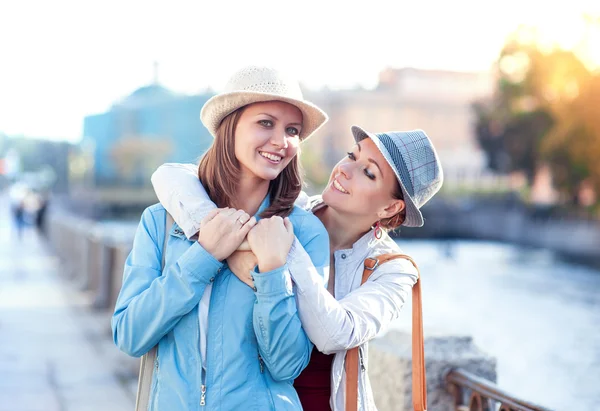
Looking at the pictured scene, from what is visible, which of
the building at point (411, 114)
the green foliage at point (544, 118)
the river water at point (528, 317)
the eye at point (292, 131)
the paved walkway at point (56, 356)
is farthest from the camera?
the building at point (411, 114)

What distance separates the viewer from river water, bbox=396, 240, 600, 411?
11000 millimetres

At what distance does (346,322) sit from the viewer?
2.14m

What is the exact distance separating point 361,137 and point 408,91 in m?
77.1

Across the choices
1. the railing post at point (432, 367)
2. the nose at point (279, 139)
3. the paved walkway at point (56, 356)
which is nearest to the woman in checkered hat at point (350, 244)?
the nose at point (279, 139)

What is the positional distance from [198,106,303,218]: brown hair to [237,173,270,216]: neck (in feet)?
0.06

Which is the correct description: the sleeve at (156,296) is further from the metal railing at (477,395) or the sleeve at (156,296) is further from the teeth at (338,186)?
the metal railing at (477,395)

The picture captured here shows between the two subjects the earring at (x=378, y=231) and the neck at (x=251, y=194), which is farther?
the earring at (x=378, y=231)

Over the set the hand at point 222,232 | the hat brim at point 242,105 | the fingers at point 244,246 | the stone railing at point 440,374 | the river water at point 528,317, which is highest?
the hat brim at point 242,105

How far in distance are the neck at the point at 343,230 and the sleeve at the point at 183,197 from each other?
541 mm

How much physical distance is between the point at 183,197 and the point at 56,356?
575cm

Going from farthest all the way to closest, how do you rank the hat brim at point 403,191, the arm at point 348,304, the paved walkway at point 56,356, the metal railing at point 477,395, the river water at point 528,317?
1. the river water at point 528,317
2. the paved walkway at point 56,356
3. the metal railing at point 477,395
4. the hat brim at point 403,191
5. the arm at point 348,304

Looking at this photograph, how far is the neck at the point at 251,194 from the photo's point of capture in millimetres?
2326

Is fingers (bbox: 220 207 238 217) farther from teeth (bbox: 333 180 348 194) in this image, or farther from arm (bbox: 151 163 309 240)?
teeth (bbox: 333 180 348 194)

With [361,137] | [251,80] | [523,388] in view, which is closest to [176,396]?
[251,80]
